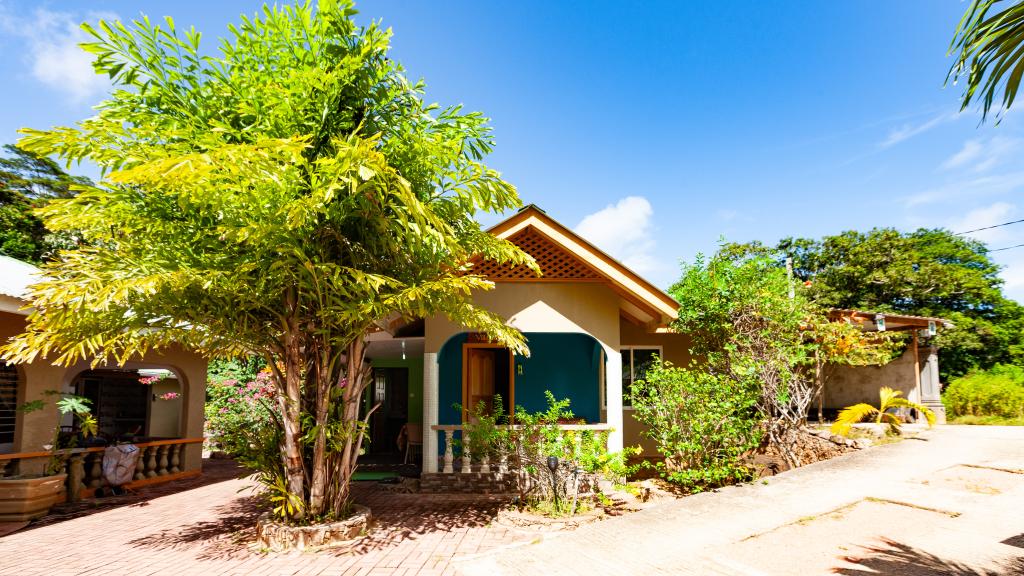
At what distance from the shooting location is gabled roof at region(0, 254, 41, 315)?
696cm

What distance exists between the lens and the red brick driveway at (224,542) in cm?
543

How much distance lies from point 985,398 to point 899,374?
253cm

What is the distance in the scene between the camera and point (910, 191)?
2086cm

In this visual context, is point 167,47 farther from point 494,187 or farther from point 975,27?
point 975,27

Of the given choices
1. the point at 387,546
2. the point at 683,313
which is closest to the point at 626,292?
the point at 683,313

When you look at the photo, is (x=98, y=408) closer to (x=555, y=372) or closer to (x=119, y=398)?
(x=119, y=398)

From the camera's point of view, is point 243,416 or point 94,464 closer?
point 94,464

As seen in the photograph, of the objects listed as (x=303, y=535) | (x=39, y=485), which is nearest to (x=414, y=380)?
(x=39, y=485)

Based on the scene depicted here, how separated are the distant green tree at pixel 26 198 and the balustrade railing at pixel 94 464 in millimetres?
14876

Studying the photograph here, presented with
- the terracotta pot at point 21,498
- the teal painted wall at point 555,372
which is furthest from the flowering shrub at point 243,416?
the teal painted wall at point 555,372

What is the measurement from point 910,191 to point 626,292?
60.1ft

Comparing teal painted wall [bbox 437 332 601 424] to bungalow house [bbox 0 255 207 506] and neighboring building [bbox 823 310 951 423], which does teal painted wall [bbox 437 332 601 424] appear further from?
neighboring building [bbox 823 310 951 423]

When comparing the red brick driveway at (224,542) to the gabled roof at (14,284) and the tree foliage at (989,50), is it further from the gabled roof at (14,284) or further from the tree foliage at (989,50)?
the tree foliage at (989,50)

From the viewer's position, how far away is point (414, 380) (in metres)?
14.8
